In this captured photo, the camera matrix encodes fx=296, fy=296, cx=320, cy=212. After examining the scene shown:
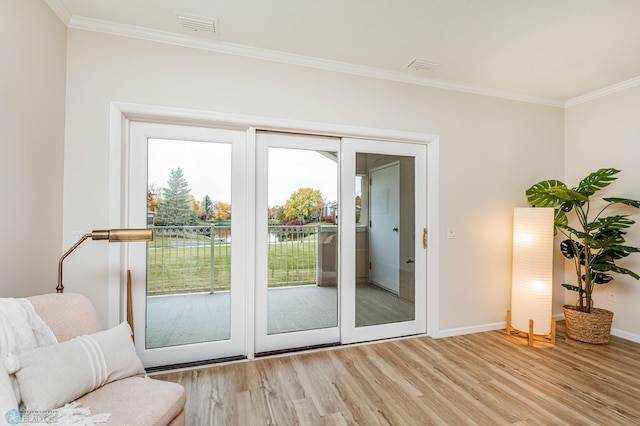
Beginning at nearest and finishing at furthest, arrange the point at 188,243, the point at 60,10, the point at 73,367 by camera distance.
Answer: the point at 73,367 → the point at 60,10 → the point at 188,243

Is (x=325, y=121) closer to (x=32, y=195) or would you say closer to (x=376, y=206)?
(x=376, y=206)

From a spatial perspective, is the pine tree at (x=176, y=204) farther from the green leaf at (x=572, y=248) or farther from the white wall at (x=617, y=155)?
the white wall at (x=617, y=155)

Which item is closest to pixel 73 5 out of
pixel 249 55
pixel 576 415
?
pixel 249 55

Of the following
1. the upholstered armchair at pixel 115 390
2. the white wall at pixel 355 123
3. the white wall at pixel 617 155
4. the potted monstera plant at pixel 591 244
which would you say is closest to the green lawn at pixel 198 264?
the white wall at pixel 355 123

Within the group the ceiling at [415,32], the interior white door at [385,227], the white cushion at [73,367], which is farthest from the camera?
the interior white door at [385,227]

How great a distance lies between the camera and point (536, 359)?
8.71 feet

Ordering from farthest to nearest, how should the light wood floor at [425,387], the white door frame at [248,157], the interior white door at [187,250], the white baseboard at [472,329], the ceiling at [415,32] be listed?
the white baseboard at [472,329]
the interior white door at [187,250]
the white door frame at [248,157]
the ceiling at [415,32]
the light wood floor at [425,387]

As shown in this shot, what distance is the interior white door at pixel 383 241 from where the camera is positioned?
2.90 meters

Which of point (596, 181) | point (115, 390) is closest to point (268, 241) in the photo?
point (115, 390)

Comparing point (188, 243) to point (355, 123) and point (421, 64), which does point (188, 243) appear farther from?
point (421, 64)

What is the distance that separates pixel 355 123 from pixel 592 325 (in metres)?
3.06

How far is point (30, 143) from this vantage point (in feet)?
5.99

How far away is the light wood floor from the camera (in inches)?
74.2

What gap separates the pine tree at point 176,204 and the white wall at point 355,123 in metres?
0.40
